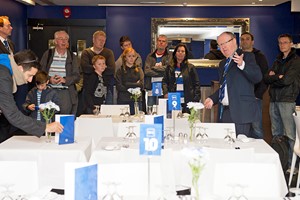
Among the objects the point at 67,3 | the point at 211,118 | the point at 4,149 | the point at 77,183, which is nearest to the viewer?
the point at 77,183

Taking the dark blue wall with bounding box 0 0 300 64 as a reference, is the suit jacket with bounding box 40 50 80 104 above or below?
below

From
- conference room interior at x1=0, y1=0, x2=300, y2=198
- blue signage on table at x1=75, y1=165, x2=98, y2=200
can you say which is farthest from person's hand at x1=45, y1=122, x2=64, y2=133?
conference room interior at x1=0, y1=0, x2=300, y2=198

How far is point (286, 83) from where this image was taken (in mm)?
7039

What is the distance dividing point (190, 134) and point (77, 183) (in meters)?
2.71

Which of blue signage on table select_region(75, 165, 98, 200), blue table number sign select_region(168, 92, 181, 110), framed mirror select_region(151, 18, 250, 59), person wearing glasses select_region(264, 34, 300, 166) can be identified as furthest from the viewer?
framed mirror select_region(151, 18, 250, 59)

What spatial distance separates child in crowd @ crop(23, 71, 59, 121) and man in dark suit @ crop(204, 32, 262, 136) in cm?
253

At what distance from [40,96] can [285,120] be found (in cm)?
329

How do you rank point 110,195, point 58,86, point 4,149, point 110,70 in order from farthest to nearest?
point 110,70, point 58,86, point 4,149, point 110,195

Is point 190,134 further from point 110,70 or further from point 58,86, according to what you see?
point 110,70

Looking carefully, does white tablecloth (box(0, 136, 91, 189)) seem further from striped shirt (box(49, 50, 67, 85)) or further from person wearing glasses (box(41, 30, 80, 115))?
striped shirt (box(49, 50, 67, 85))

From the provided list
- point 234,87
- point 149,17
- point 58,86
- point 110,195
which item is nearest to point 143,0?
point 149,17

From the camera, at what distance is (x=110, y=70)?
8.21 metres

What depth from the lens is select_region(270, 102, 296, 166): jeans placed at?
709 cm

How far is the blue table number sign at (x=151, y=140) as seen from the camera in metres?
2.84
